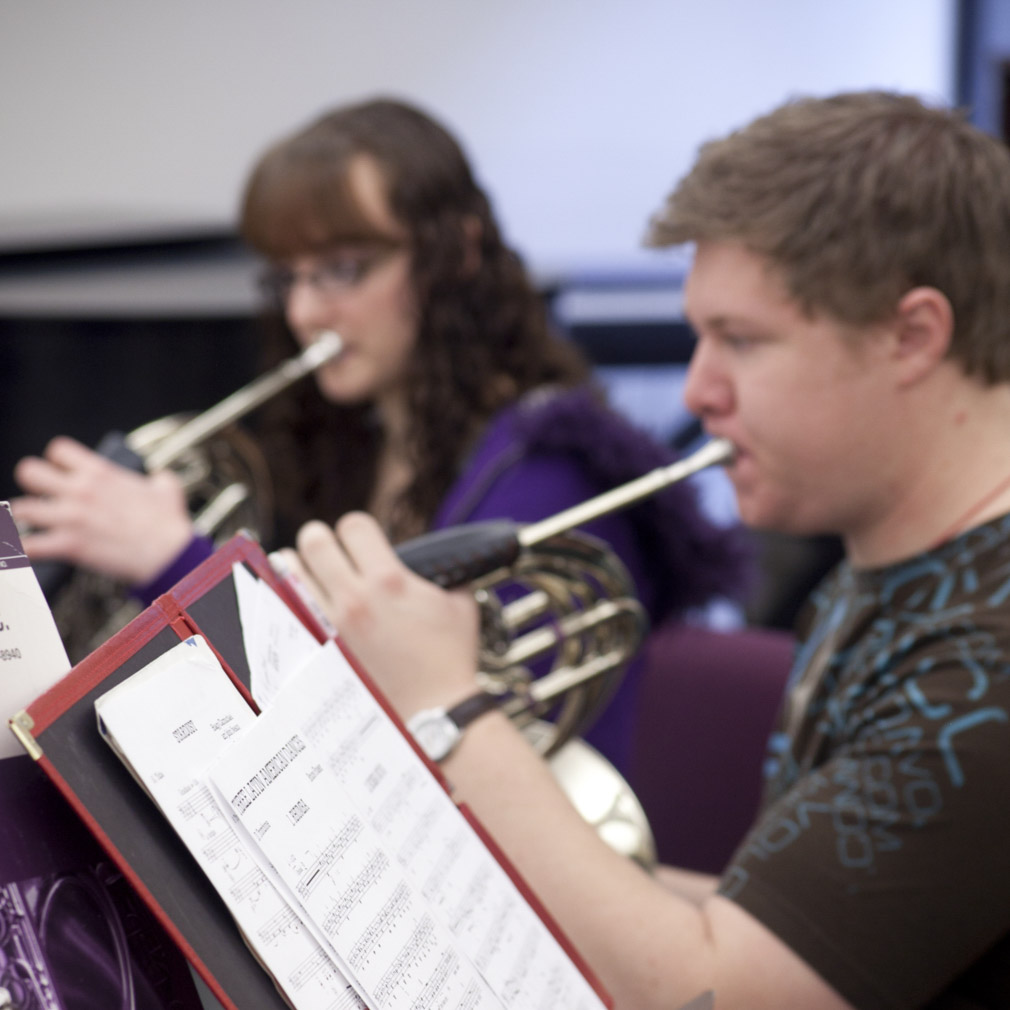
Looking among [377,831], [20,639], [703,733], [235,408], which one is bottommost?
[703,733]

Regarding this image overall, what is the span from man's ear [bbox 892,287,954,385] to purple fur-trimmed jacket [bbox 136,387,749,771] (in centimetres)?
49

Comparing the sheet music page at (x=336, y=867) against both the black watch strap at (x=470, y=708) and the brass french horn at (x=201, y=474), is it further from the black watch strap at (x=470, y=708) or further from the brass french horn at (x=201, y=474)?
the brass french horn at (x=201, y=474)

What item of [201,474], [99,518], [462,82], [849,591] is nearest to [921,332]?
[849,591]

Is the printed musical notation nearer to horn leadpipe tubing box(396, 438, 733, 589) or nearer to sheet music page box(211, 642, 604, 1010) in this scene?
sheet music page box(211, 642, 604, 1010)

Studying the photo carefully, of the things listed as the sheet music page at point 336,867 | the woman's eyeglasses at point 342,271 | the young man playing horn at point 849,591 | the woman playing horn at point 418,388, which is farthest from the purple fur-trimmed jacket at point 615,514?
the sheet music page at point 336,867

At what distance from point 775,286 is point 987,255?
0.15 meters

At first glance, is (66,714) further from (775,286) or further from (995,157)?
(995,157)

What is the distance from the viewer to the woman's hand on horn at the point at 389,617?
72cm

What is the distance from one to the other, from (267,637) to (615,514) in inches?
32.9

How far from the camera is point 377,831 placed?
47cm

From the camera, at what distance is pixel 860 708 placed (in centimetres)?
79

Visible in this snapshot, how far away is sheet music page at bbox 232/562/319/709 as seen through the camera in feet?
1.50

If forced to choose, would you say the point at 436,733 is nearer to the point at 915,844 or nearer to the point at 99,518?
the point at 915,844

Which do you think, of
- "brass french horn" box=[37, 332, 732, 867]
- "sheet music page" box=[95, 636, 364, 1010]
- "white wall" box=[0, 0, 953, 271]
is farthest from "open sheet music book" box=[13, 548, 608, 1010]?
"white wall" box=[0, 0, 953, 271]
